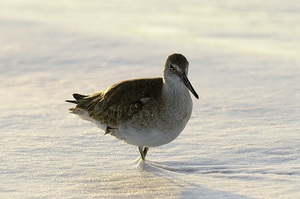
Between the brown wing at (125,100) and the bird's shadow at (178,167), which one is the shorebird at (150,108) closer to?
the brown wing at (125,100)

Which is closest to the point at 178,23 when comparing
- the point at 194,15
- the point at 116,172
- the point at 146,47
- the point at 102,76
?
the point at 194,15

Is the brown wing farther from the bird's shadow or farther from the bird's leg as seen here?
the bird's shadow

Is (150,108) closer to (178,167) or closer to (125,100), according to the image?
(125,100)

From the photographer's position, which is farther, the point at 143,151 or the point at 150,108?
the point at 143,151

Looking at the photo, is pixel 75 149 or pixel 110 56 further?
pixel 110 56

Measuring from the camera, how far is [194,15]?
12.5m

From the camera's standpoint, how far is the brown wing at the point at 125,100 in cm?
684

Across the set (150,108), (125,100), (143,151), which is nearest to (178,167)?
(143,151)

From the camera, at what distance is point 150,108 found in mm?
6738

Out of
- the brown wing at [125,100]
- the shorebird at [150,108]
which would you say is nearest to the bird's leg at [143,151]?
the shorebird at [150,108]

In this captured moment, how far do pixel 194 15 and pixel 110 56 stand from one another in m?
2.56

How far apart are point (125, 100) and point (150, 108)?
326 mm

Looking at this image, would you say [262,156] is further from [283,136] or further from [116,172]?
[116,172]

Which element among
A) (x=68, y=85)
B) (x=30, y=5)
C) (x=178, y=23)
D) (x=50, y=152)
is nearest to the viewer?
(x=50, y=152)
